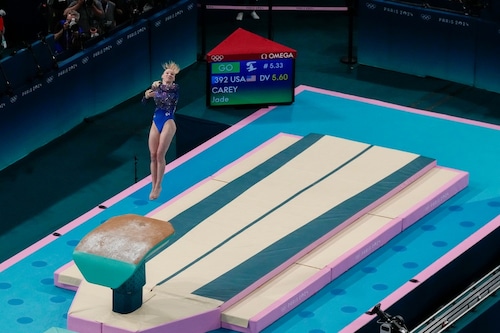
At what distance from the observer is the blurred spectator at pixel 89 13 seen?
1973 cm

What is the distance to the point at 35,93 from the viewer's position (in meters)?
18.5

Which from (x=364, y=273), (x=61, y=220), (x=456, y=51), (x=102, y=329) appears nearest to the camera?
(x=102, y=329)

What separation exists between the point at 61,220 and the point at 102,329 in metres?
3.38

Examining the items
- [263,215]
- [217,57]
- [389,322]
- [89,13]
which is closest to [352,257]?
[263,215]

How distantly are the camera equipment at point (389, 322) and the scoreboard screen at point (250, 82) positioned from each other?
543cm

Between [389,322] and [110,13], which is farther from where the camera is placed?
[110,13]

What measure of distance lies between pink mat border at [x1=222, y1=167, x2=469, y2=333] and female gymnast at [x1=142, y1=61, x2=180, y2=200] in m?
2.14

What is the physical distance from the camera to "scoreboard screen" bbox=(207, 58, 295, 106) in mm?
18422

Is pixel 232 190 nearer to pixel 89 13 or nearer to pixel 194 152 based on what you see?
pixel 194 152

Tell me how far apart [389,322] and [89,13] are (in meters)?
7.88

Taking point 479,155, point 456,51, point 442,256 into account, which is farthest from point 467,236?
point 456,51

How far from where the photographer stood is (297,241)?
1539 centimetres

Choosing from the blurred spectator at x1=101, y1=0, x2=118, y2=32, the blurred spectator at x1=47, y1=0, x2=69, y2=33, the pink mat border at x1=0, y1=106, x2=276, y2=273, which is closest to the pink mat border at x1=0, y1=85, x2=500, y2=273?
the pink mat border at x1=0, y1=106, x2=276, y2=273

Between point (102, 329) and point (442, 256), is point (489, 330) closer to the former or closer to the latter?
point (442, 256)
